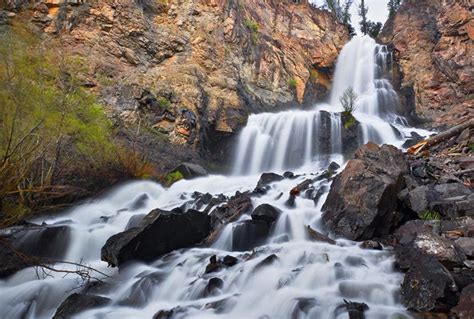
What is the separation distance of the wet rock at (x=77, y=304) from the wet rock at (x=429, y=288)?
4.83 metres

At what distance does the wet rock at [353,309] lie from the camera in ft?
16.1

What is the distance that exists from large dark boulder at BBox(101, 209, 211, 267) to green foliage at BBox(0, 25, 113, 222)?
1.95 m

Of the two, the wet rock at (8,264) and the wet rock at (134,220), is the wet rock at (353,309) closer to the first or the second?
the wet rock at (8,264)

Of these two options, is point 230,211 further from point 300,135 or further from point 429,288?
point 300,135

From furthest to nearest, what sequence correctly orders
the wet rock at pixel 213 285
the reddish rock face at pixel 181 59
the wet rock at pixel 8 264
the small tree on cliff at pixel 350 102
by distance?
Answer: the small tree on cliff at pixel 350 102, the reddish rock face at pixel 181 59, the wet rock at pixel 8 264, the wet rock at pixel 213 285

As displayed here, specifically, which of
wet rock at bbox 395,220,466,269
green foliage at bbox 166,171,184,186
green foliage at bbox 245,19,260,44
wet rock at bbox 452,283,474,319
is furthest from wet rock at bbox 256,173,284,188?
green foliage at bbox 245,19,260,44

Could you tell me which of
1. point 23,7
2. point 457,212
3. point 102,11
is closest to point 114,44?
point 102,11

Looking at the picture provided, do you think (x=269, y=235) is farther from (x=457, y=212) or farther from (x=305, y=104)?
(x=305, y=104)

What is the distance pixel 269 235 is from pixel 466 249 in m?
4.03

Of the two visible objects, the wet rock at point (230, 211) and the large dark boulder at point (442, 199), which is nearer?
the large dark boulder at point (442, 199)

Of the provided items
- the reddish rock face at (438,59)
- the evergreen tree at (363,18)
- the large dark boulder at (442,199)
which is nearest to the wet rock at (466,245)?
the large dark boulder at (442,199)

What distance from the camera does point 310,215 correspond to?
357 inches

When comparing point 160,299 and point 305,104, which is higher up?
point 305,104

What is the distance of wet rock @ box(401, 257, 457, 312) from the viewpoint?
4656 millimetres
